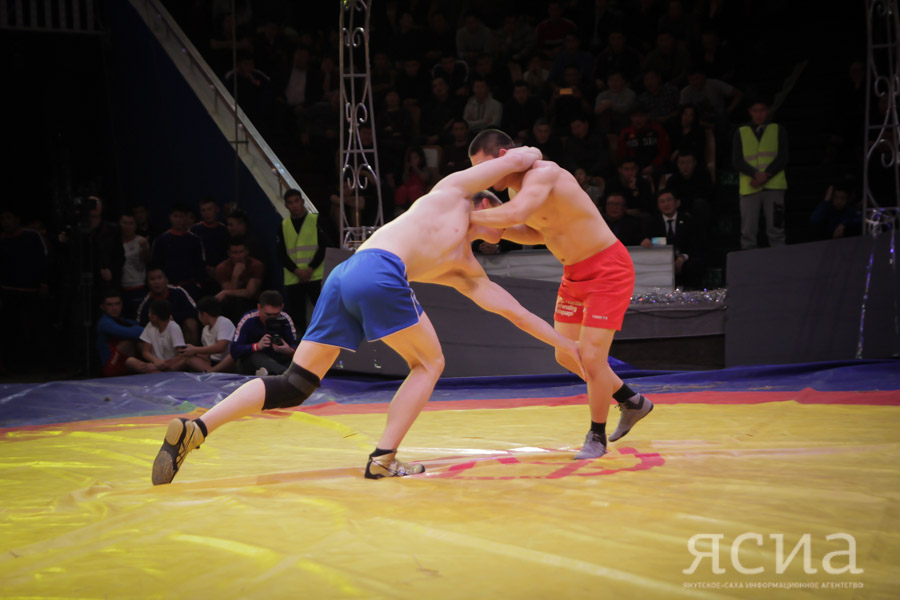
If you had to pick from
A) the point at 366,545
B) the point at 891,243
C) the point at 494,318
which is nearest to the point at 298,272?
the point at 494,318

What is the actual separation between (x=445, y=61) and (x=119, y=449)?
7364 millimetres

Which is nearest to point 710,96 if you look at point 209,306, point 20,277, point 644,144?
point 644,144

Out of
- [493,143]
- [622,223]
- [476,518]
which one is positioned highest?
[493,143]

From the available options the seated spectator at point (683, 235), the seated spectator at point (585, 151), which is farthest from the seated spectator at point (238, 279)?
the seated spectator at point (683, 235)

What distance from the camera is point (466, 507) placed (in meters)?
3.01

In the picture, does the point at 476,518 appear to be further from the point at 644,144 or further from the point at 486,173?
the point at 644,144

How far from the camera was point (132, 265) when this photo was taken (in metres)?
8.88

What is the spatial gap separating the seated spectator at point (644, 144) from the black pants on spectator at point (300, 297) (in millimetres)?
3435

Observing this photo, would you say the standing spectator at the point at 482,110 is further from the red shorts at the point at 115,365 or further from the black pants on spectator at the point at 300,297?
the red shorts at the point at 115,365

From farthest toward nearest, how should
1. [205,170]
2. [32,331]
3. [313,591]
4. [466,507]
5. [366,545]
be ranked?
[205,170], [32,331], [466,507], [366,545], [313,591]

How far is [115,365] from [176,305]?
0.81 metres

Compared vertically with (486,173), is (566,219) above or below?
below

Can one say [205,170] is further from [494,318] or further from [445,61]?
[494,318]

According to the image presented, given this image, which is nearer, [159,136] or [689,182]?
[689,182]
